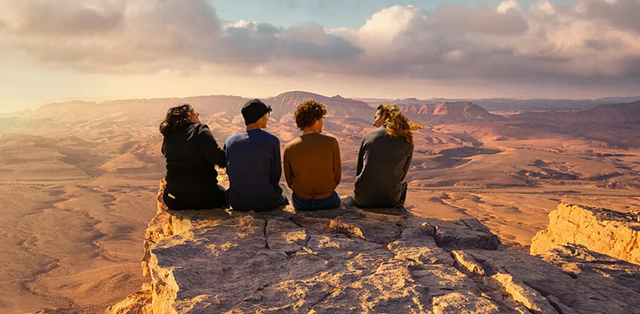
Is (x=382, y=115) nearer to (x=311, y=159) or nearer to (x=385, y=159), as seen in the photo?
(x=385, y=159)

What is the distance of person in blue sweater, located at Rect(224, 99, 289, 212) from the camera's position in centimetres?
402

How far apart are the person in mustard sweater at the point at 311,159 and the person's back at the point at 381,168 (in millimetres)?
401

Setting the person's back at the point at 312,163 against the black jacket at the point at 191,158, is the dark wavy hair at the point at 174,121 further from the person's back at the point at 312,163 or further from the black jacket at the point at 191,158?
the person's back at the point at 312,163

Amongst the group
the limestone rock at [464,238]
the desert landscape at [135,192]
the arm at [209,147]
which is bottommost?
the desert landscape at [135,192]

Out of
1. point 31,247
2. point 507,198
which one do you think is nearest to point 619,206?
point 507,198

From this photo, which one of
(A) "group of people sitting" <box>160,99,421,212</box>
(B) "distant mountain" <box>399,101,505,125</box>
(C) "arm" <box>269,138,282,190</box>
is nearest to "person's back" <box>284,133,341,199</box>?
(A) "group of people sitting" <box>160,99,421,212</box>

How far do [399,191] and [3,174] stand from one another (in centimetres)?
5319

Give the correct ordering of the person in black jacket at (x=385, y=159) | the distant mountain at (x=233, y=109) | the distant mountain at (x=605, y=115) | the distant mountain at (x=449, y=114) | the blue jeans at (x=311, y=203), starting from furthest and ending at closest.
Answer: the distant mountain at (x=233, y=109), the distant mountain at (x=449, y=114), the distant mountain at (x=605, y=115), the blue jeans at (x=311, y=203), the person in black jacket at (x=385, y=159)

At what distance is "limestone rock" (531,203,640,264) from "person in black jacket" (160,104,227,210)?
475cm

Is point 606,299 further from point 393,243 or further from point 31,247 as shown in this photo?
point 31,247

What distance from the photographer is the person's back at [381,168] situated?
171 inches

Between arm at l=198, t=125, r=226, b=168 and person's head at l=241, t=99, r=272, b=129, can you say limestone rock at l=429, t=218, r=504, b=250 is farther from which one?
arm at l=198, t=125, r=226, b=168

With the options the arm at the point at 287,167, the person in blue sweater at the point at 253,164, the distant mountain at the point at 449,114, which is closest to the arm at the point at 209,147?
the person in blue sweater at the point at 253,164

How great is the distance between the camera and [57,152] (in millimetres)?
51312
